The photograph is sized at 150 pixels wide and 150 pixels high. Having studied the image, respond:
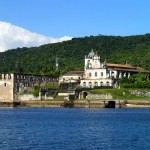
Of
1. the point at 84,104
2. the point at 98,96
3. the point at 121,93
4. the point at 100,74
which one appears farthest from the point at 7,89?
the point at 121,93

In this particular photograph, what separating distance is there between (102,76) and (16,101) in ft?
69.2

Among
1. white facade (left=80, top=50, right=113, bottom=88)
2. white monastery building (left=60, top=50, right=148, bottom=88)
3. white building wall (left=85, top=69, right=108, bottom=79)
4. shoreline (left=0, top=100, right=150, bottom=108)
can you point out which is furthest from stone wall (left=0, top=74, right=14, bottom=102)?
white building wall (left=85, top=69, right=108, bottom=79)

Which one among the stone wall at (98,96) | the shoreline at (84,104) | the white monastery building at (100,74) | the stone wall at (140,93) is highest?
the white monastery building at (100,74)

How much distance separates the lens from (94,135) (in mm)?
52906

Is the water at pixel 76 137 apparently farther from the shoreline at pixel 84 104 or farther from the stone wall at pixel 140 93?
the stone wall at pixel 140 93

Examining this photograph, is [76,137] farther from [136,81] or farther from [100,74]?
[100,74]

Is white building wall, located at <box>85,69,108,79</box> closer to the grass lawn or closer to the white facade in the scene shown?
the white facade

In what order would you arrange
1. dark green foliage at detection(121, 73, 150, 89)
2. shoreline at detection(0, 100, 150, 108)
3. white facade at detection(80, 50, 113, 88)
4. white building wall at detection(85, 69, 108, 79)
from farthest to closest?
white building wall at detection(85, 69, 108, 79), white facade at detection(80, 50, 113, 88), dark green foliage at detection(121, 73, 150, 89), shoreline at detection(0, 100, 150, 108)

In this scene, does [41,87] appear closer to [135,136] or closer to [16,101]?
[16,101]

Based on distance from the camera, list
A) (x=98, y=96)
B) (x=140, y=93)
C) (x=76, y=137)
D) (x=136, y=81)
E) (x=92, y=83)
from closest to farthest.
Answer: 1. (x=76, y=137)
2. (x=98, y=96)
3. (x=140, y=93)
4. (x=136, y=81)
5. (x=92, y=83)

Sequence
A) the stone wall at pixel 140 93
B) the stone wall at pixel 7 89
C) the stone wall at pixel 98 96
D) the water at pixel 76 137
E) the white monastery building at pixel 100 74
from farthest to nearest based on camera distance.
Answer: the stone wall at pixel 7 89
the white monastery building at pixel 100 74
the stone wall at pixel 140 93
the stone wall at pixel 98 96
the water at pixel 76 137

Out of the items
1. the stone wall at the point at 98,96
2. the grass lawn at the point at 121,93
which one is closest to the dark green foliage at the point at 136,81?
the grass lawn at the point at 121,93

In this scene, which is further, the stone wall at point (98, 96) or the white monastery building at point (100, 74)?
the white monastery building at point (100, 74)

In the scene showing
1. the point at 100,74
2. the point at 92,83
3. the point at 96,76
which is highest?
the point at 100,74
